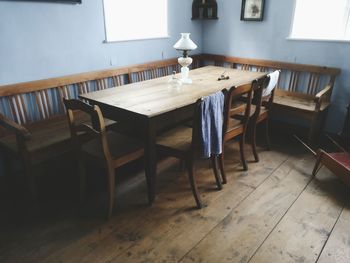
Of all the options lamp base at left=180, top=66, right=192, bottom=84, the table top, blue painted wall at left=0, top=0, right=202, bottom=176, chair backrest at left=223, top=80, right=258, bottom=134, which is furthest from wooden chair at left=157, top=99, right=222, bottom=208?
blue painted wall at left=0, top=0, right=202, bottom=176

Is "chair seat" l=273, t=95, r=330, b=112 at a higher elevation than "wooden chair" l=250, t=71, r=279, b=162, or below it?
below

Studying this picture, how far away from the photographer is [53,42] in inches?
102

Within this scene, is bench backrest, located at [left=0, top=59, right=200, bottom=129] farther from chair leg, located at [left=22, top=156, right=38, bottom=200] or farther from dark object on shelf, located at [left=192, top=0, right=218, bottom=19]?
dark object on shelf, located at [left=192, top=0, right=218, bottom=19]

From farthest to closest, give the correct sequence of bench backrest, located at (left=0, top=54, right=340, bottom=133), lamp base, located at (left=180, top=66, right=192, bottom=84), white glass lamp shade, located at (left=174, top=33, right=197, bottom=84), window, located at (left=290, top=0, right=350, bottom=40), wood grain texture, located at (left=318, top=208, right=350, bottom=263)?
1. window, located at (left=290, top=0, right=350, bottom=40)
2. lamp base, located at (left=180, top=66, right=192, bottom=84)
3. white glass lamp shade, located at (left=174, top=33, right=197, bottom=84)
4. bench backrest, located at (left=0, top=54, right=340, bottom=133)
5. wood grain texture, located at (left=318, top=208, right=350, bottom=263)

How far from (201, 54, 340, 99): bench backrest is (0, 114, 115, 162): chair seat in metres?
2.47

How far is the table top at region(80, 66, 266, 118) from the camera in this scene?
6.62ft

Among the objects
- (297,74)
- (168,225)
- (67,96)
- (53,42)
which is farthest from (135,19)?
(168,225)

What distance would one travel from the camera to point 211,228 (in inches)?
77.0

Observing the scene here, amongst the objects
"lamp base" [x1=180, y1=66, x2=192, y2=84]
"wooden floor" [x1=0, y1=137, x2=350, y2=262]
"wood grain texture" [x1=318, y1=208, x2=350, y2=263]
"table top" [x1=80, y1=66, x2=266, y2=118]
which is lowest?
"wood grain texture" [x1=318, y1=208, x2=350, y2=263]

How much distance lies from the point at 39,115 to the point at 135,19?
5.12 ft

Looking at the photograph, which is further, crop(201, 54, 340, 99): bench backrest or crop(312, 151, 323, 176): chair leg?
crop(201, 54, 340, 99): bench backrest

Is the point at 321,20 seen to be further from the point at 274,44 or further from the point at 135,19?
the point at 135,19

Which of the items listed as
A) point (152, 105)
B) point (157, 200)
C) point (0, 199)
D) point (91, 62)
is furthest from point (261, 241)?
point (91, 62)

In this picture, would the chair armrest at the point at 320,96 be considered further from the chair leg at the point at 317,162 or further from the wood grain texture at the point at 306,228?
the wood grain texture at the point at 306,228
